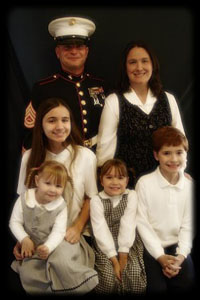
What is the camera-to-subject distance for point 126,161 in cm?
168

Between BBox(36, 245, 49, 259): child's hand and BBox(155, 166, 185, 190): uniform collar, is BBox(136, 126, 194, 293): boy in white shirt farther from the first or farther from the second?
BBox(36, 245, 49, 259): child's hand

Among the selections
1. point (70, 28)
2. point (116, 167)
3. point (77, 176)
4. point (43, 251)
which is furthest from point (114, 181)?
point (70, 28)

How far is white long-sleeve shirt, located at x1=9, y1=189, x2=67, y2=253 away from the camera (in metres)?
1.41

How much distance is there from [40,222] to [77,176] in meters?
0.24

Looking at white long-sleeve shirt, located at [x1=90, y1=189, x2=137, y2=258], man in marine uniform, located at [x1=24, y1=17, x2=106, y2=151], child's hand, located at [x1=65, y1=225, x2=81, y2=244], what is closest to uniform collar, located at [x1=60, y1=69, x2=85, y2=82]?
man in marine uniform, located at [x1=24, y1=17, x2=106, y2=151]

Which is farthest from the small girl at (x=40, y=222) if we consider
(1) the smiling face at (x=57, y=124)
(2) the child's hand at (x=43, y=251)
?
(1) the smiling face at (x=57, y=124)

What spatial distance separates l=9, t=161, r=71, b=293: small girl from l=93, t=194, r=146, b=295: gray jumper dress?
0.18 metres

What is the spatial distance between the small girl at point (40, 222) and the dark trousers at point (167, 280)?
1.20ft

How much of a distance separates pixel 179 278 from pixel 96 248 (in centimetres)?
33

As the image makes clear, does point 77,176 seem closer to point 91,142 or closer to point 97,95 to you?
point 91,142

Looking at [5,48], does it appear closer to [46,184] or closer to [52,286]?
[46,184]

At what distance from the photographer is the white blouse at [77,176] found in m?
1.53

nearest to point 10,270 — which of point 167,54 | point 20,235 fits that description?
point 20,235

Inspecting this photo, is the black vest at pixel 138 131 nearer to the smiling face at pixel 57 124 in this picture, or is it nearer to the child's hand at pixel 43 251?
the smiling face at pixel 57 124
